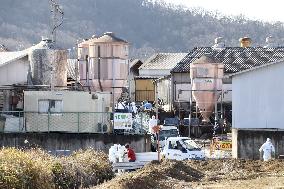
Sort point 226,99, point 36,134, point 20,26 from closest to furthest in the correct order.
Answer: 1. point 36,134
2. point 226,99
3. point 20,26

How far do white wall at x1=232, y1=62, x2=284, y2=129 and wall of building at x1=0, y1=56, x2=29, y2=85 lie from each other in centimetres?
1395

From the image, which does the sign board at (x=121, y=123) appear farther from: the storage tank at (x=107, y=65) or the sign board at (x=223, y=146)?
the sign board at (x=223, y=146)

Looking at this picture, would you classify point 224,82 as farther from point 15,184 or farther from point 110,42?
point 15,184

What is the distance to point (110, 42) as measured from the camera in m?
42.2

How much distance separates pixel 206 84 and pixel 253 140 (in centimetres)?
1552

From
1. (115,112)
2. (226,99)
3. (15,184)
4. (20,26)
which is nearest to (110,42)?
(115,112)

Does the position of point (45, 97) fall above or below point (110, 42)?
below

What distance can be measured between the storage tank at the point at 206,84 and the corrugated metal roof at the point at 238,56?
9.16 m

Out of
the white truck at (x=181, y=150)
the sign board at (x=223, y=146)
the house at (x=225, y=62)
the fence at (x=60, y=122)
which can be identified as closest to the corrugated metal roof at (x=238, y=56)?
the house at (x=225, y=62)

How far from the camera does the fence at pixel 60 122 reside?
123 feet

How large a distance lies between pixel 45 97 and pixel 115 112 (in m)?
3.71

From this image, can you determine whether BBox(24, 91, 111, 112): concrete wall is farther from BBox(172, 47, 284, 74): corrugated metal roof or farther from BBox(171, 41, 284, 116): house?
BBox(172, 47, 284, 74): corrugated metal roof

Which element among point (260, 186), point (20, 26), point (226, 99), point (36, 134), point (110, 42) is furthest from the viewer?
point (20, 26)

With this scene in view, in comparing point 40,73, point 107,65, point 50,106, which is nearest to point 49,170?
point 50,106
